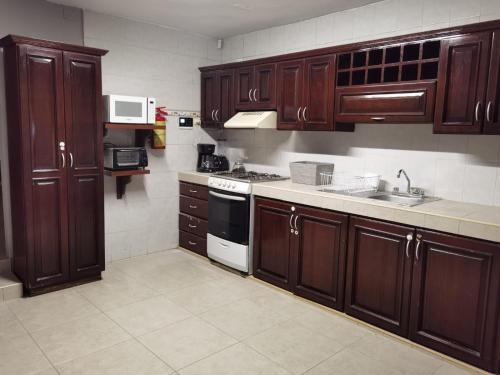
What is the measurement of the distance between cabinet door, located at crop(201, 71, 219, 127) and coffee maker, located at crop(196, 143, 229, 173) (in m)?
0.28

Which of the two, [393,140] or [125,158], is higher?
[393,140]

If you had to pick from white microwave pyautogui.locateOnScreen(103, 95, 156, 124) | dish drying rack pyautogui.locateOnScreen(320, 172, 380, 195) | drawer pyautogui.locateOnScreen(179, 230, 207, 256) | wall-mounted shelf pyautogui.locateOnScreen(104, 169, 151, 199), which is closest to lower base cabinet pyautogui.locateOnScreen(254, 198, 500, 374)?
dish drying rack pyautogui.locateOnScreen(320, 172, 380, 195)

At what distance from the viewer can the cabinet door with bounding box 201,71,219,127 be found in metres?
4.55

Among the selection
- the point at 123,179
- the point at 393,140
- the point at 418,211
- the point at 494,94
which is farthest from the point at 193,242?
the point at 494,94

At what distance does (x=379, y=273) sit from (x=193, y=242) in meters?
2.33

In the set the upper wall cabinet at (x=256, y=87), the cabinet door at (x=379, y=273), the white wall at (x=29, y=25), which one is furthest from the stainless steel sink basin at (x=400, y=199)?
the white wall at (x=29, y=25)

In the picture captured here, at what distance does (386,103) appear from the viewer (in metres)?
3.02

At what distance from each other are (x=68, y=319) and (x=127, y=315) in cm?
42

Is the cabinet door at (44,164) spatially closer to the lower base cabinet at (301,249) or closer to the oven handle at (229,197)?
the oven handle at (229,197)

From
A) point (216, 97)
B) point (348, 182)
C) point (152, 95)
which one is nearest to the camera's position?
point (348, 182)

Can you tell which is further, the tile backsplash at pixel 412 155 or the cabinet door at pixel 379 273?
the tile backsplash at pixel 412 155

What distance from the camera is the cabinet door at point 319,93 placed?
3.39 m

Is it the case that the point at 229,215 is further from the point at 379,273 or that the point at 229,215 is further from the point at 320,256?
the point at 379,273

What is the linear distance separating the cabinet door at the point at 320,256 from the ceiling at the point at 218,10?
1.82 m
